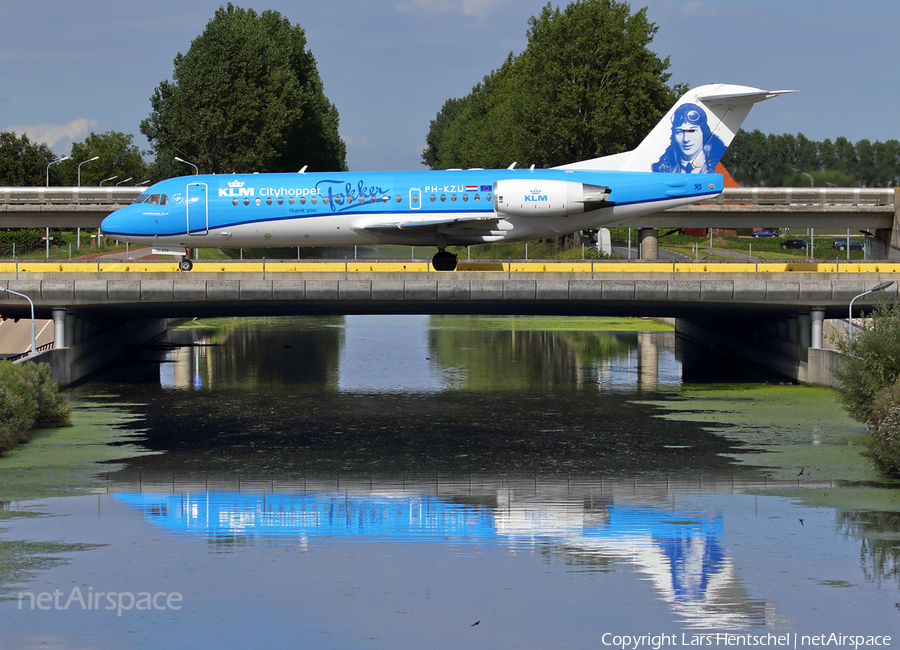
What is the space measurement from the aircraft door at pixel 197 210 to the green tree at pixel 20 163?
101 metres

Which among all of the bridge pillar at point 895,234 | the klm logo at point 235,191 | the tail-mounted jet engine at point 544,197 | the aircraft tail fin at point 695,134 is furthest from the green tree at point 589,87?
the klm logo at point 235,191

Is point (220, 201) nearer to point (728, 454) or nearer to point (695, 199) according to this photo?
point (695, 199)

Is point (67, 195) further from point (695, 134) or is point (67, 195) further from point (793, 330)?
point (793, 330)

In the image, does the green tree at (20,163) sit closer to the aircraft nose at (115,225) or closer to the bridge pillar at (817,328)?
the aircraft nose at (115,225)

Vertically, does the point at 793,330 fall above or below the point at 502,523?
above

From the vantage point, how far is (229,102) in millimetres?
105312

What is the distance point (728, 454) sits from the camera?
3538 centimetres

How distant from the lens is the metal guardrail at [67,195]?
280 feet

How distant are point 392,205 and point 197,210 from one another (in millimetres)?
9783

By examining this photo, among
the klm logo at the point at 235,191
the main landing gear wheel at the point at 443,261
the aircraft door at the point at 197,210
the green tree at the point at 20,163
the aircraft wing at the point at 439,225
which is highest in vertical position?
the green tree at the point at 20,163

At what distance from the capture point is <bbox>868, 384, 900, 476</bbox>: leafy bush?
31391 millimetres

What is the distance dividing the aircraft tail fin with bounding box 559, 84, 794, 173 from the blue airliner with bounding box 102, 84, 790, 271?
158 cm

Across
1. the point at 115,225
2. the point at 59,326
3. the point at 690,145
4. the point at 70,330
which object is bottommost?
the point at 70,330

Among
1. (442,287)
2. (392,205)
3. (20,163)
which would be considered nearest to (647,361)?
(442,287)
